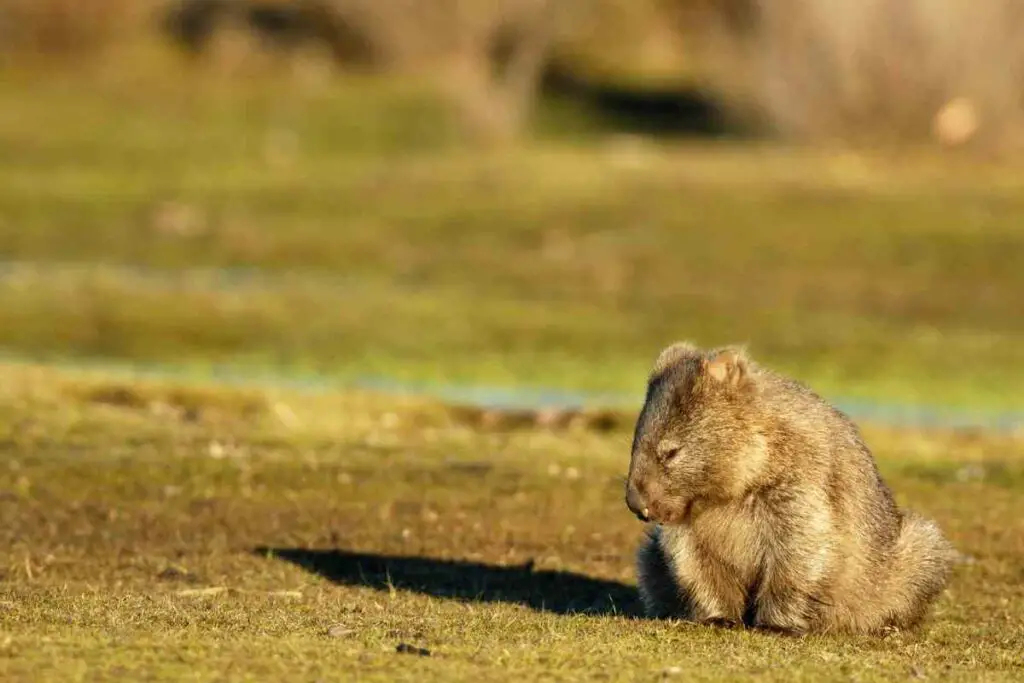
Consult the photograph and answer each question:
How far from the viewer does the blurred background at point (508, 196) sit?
98.8ft

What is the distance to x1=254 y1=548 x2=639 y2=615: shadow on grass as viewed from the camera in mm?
14180

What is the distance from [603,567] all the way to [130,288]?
61.4 feet

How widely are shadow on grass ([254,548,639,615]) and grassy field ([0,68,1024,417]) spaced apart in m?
12.1

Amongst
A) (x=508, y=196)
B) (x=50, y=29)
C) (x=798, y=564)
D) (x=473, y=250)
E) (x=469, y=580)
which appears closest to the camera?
(x=798, y=564)

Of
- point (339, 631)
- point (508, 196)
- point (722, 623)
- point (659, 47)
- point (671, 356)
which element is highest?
point (659, 47)

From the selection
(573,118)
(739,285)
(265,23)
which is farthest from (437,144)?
(739,285)

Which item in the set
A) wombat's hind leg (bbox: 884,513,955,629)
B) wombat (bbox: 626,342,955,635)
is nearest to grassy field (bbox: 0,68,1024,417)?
wombat's hind leg (bbox: 884,513,955,629)

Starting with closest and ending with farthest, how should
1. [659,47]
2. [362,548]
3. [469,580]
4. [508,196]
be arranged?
[469,580] < [362,548] < [508,196] < [659,47]

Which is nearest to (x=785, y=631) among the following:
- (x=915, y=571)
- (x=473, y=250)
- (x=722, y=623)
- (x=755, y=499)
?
(x=722, y=623)

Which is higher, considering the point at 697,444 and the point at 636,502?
the point at 697,444

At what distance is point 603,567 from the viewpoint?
51.1 feet

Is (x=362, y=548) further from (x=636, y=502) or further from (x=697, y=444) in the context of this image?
(x=697, y=444)

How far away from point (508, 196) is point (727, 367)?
3145 centimetres

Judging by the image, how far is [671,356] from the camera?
11930 mm
